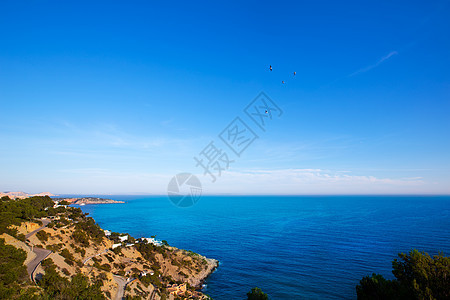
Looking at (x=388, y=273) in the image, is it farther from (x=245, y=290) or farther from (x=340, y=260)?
(x=245, y=290)

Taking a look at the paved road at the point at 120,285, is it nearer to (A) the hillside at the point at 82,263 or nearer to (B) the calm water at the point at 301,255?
(A) the hillside at the point at 82,263

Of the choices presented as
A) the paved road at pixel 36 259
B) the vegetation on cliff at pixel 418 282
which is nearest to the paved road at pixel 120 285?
the paved road at pixel 36 259

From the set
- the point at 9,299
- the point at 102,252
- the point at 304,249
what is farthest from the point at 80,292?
the point at 304,249

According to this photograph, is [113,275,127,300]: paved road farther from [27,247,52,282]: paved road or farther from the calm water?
the calm water

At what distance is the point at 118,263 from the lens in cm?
4012

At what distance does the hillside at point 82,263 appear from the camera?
2055cm

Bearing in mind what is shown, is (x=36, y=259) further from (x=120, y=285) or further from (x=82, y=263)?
(x=120, y=285)

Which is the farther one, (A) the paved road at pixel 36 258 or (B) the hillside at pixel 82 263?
(A) the paved road at pixel 36 258

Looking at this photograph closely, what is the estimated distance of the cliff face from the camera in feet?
97.3

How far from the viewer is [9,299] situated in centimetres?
1564

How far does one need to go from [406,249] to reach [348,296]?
34719mm

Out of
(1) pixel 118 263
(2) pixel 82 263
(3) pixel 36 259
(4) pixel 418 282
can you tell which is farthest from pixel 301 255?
(3) pixel 36 259

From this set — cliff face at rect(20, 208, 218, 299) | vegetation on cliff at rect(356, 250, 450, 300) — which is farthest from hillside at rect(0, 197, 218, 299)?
vegetation on cliff at rect(356, 250, 450, 300)

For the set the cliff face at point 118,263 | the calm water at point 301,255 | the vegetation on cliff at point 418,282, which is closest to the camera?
the vegetation on cliff at point 418,282
